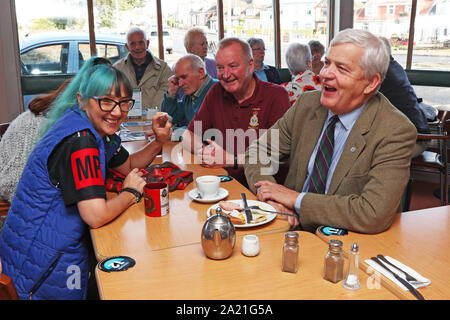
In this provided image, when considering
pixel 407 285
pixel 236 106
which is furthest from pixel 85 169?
pixel 236 106

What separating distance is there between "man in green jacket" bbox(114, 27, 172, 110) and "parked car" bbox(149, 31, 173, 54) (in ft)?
6.21

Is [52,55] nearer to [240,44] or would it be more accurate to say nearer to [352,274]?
[240,44]

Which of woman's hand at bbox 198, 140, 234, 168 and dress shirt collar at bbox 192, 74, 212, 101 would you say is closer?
woman's hand at bbox 198, 140, 234, 168

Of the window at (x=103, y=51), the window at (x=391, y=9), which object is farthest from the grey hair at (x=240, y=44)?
the window at (x=391, y=9)

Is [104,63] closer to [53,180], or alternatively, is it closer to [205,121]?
[53,180]

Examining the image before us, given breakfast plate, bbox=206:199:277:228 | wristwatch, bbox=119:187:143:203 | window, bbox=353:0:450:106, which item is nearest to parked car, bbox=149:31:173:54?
window, bbox=353:0:450:106

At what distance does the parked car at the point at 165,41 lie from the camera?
688cm

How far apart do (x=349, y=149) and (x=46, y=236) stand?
126cm

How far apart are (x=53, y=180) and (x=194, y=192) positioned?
0.60m

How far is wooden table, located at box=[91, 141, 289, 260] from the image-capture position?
1395mm

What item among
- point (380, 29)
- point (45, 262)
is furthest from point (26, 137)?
point (380, 29)

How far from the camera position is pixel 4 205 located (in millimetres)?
2273

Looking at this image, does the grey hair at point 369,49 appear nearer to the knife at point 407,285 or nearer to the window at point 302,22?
the knife at point 407,285

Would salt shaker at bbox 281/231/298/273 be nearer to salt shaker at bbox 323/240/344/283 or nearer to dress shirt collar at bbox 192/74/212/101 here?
salt shaker at bbox 323/240/344/283
